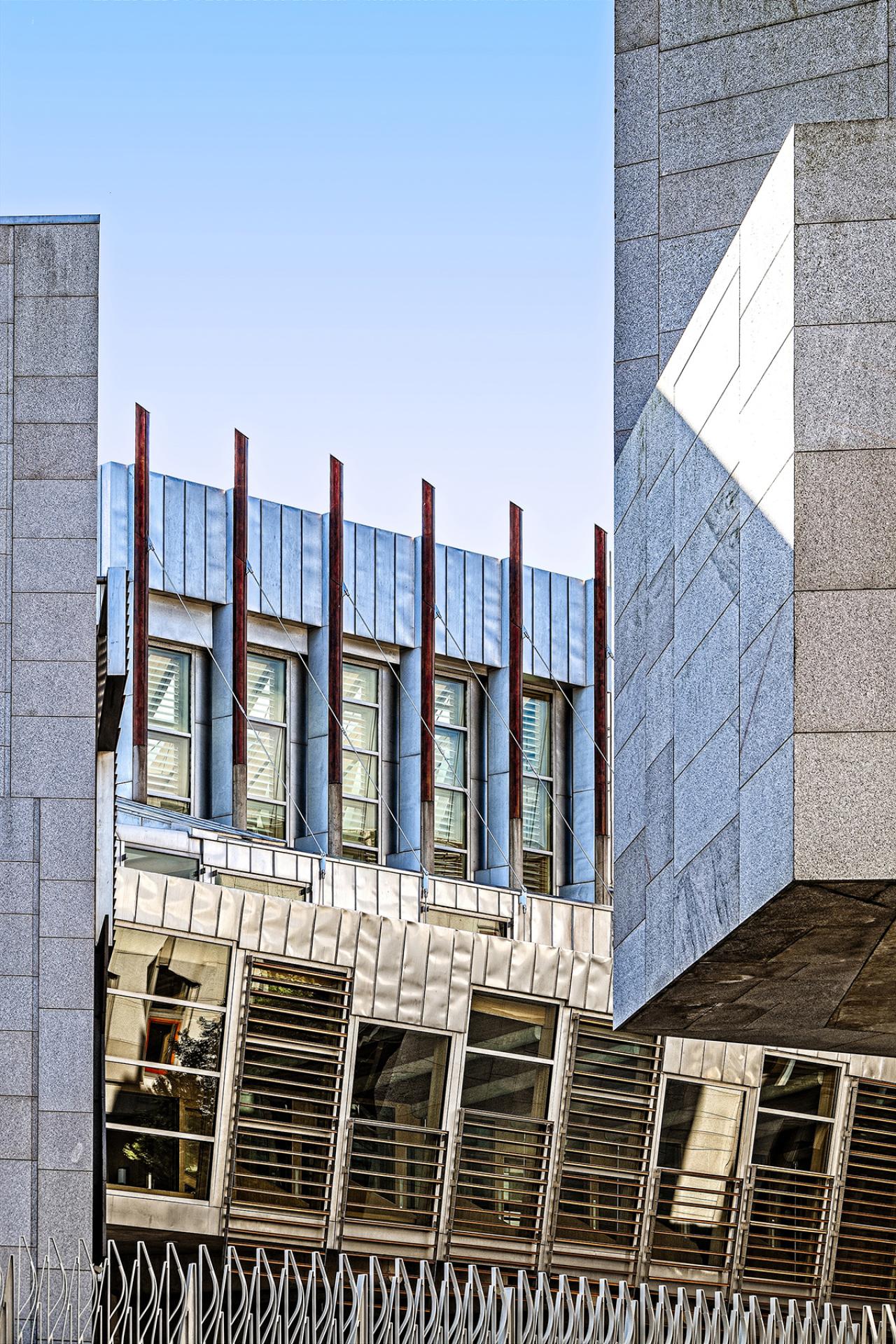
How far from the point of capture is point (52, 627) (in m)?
18.2

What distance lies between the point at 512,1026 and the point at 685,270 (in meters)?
12.2

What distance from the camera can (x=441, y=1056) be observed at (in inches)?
992

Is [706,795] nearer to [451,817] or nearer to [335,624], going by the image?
[335,624]

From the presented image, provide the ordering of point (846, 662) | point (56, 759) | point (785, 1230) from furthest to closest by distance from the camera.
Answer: point (785, 1230) → point (56, 759) → point (846, 662)

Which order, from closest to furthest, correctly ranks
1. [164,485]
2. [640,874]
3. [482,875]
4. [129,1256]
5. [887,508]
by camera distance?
[887,508]
[640,874]
[129,1256]
[164,485]
[482,875]

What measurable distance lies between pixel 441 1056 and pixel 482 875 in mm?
8998

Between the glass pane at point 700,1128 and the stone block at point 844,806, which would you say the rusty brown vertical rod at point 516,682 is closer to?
the glass pane at point 700,1128

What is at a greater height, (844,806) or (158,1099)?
(844,806)

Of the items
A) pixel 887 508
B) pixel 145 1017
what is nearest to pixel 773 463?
pixel 887 508

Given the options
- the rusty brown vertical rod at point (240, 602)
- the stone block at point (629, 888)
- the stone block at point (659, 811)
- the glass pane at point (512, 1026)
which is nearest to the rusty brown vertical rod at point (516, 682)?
the rusty brown vertical rod at point (240, 602)

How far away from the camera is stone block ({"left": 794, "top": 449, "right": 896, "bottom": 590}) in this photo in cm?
1067

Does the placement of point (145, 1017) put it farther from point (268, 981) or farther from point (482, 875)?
point (482, 875)

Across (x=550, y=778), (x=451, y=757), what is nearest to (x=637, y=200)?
(x=451, y=757)

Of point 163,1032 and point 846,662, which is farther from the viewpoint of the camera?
point 163,1032
